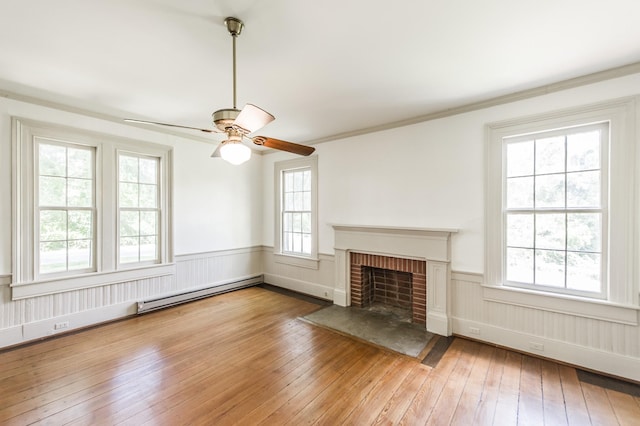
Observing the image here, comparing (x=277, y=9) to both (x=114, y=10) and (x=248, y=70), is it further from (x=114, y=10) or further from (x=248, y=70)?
(x=114, y=10)

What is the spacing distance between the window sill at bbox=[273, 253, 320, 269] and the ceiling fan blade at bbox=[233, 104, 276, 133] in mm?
3149

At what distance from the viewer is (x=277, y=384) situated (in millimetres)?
2367

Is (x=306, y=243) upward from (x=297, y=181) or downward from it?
downward

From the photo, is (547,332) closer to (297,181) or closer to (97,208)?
(297,181)

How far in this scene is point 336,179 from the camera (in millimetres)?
4539

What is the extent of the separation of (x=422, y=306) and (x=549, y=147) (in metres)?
2.30

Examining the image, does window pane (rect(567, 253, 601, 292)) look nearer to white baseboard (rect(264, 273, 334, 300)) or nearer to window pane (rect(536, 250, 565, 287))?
window pane (rect(536, 250, 565, 287))

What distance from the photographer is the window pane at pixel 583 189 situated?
8.60 ft

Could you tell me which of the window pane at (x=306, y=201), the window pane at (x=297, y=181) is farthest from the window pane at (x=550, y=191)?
the window pane at (x=297, y=181)

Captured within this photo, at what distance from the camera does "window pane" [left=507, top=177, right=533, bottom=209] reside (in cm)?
295

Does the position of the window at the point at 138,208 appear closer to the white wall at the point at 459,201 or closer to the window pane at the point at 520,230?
the white wall at the point at 459,201

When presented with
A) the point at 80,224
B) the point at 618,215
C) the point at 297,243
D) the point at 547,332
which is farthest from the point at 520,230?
the point at 80,224

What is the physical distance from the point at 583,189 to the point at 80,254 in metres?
5.75

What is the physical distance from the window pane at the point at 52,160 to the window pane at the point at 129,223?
832mm
